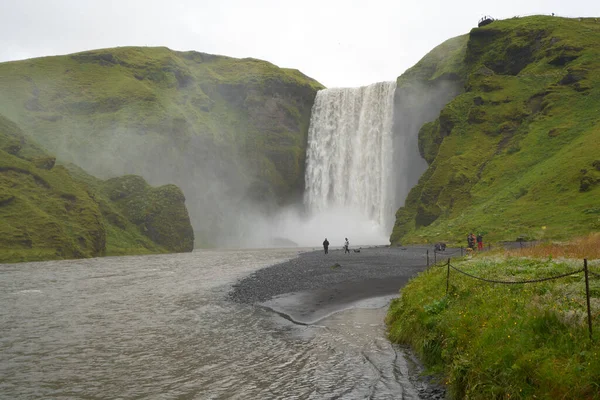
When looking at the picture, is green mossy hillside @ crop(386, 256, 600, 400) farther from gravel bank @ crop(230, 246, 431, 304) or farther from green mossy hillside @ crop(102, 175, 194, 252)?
green mossy hillside @ crop(102, 175, 194, 252)

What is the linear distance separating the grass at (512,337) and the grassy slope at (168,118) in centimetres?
10871

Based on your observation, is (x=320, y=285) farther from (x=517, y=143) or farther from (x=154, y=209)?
(x=154, y=209)

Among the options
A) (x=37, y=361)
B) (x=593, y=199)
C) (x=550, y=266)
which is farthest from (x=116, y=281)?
(x=593, y=199)

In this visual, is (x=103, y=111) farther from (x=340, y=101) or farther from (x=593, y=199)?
(x=593, y=199)

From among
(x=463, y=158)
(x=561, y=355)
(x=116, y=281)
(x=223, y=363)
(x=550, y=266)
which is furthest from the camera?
(x=463, y=158)

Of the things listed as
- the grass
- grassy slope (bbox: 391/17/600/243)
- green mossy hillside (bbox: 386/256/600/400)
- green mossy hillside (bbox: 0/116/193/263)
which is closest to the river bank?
the grass

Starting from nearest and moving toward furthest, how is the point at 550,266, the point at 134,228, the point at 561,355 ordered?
the point at 561,355
the point at 550,266
the point at 134,228

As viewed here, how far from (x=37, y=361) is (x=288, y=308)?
11.9m

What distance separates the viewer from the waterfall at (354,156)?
104875mm

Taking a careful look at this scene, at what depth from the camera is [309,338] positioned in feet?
57.1

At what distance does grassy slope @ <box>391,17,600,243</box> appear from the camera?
175 feet

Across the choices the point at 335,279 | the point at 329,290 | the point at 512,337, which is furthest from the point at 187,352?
the point at 335,279

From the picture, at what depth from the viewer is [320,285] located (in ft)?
103

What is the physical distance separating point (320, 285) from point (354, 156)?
83.1 metres
